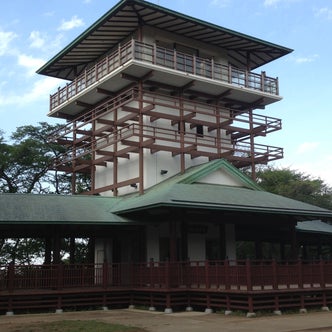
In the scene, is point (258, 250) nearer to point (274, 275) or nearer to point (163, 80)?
point (163, 80)

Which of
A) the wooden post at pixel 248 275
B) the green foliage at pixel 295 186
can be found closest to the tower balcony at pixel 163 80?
the wooden post at pixel 248 275

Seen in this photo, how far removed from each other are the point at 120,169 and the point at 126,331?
16.4 m

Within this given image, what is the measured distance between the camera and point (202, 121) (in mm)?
30438

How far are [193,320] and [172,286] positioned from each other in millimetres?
3669

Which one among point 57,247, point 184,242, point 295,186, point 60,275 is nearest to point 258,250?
point 184,242

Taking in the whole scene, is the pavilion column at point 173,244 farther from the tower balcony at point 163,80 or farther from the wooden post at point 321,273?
the tower balcony at point 163,80

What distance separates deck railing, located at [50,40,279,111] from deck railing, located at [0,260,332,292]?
11.2m

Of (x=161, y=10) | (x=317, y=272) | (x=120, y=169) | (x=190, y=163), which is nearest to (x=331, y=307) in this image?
(x=317, y=272)

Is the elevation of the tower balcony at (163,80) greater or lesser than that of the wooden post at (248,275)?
greater

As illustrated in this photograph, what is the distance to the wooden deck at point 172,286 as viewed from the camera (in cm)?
1886

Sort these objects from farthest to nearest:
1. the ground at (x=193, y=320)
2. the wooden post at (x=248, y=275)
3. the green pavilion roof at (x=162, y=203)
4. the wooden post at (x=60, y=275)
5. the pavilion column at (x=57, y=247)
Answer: the pavilion column at (x=57, y=247) < the green pavilion roof at (x=162, y=203) < the wooden post at (x=60, y=275) < the wooden post at (x=248, y=275) < the ground at (x=193, y=320)

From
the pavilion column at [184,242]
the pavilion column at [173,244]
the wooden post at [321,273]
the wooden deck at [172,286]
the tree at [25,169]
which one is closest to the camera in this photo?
the wooden deck at [172,286]

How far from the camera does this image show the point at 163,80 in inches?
1139

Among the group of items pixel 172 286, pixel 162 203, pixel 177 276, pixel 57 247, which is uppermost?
pixel 162 203
